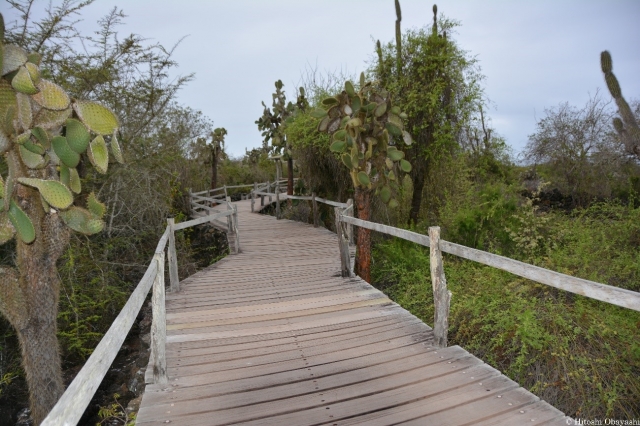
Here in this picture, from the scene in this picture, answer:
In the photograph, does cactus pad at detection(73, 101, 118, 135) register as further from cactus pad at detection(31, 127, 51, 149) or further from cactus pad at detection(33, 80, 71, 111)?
cactus pad at detection(31, 127, 51, 149)

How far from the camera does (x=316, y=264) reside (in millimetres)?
6926

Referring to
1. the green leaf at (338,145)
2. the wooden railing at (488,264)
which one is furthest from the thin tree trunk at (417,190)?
the wooden railing at (488,264)

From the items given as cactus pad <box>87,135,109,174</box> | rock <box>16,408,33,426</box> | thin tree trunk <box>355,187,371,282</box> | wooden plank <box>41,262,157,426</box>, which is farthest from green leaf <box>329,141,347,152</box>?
rock <box>16,408,33,426</box>

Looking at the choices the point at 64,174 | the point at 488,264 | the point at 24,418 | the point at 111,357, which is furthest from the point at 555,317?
the point at 24,418

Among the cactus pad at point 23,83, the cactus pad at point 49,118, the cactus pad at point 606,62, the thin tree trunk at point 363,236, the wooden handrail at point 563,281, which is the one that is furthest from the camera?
the cactus pad at point 606,62

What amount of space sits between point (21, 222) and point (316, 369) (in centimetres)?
253

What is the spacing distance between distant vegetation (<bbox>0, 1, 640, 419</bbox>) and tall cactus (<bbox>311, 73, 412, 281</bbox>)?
0.03 metres

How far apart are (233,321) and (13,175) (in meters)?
2.39

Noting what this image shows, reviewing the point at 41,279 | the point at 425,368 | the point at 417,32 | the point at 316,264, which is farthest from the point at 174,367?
the point at 417,32

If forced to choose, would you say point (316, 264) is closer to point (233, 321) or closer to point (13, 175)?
point (233, 321)

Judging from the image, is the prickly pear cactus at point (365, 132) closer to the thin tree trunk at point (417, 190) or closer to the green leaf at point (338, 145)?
the green leaf at point (338, 145)

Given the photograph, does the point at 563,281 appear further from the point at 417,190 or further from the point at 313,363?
the point at 417,190

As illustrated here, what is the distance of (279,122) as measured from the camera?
1529 centimetres

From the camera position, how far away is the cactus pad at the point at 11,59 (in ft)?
9.23
